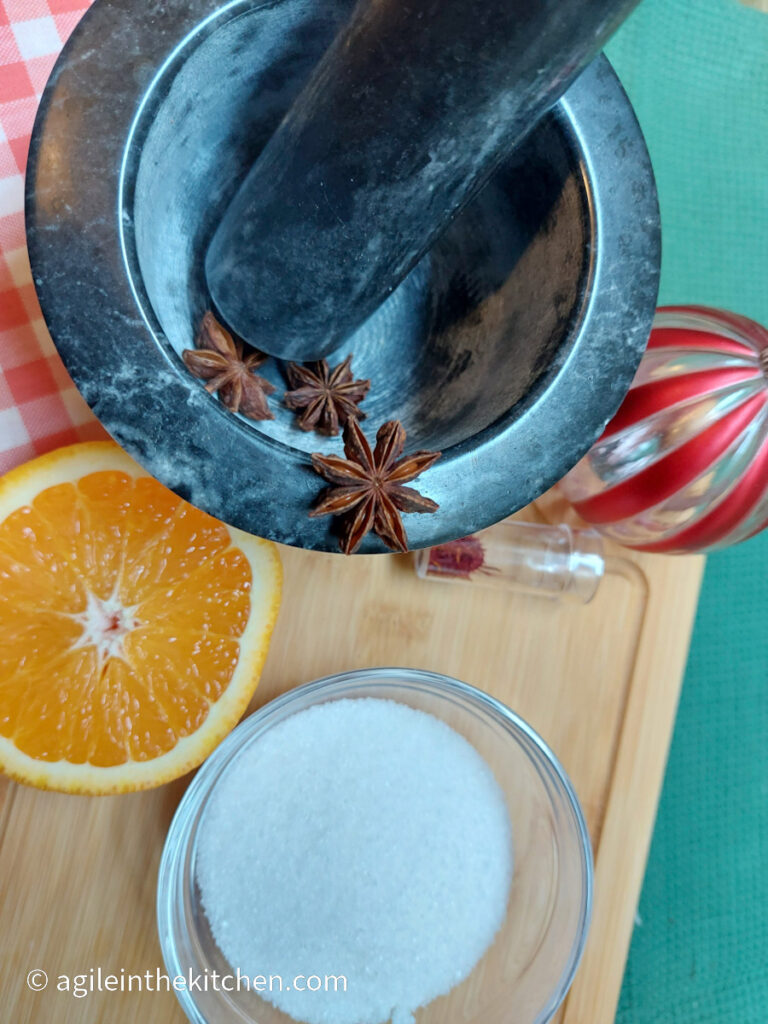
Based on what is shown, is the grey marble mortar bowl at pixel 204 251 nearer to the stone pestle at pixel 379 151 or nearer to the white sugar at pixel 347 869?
the stone pestle at pixel 379 151

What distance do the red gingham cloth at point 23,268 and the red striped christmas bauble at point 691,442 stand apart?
60cm

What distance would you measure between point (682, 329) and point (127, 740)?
759 mm

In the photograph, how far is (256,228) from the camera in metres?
0.68

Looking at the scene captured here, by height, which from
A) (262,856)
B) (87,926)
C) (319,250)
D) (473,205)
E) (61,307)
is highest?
(473,205)

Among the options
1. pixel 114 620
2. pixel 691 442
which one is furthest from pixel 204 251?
pixel 691 442

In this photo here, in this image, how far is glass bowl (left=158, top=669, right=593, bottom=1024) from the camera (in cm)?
90

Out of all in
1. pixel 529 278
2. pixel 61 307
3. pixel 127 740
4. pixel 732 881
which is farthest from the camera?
pixel 732 881

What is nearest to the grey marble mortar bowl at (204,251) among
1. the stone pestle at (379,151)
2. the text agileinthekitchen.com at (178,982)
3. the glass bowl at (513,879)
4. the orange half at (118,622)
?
the stone pestle at (379,151)

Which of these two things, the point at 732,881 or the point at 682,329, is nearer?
the point at 682,329

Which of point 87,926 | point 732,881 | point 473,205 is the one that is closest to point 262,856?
point 87,926

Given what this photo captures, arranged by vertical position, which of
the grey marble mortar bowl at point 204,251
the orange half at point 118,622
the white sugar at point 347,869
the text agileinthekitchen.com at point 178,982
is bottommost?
the text agileinthekitchen.com at point 178,982

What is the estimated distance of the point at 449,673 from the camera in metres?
1.00

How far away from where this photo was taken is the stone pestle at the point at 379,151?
0.53 m

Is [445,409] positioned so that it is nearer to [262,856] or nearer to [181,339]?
[181,339]
